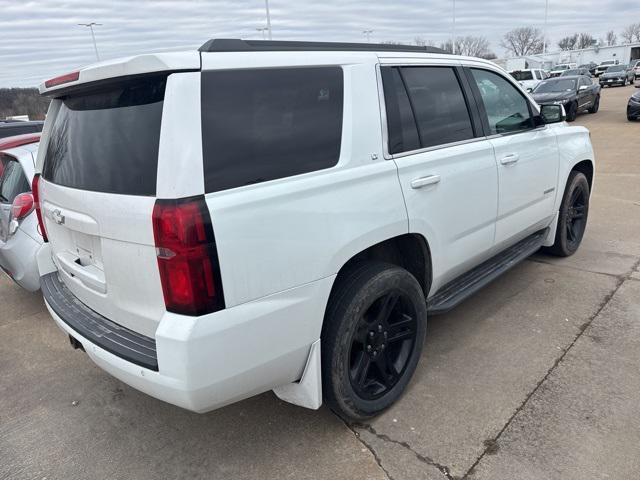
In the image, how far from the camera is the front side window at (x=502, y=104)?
11.7 feet

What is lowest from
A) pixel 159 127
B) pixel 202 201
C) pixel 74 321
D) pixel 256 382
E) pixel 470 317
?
pixel 470 317

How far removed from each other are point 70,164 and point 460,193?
2226 mm

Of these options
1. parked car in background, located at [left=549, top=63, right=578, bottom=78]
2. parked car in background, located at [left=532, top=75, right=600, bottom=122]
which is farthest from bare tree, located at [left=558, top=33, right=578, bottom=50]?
parked car in background, located at [left=532, top=75, right=600, bottom=122]

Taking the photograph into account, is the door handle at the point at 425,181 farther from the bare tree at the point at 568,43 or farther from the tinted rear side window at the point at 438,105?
the bare tree at the point at 568,43

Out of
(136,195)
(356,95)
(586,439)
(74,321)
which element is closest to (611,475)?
(586,439)

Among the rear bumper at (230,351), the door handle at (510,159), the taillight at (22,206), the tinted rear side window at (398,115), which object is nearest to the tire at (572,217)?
the door handle at (510,159)

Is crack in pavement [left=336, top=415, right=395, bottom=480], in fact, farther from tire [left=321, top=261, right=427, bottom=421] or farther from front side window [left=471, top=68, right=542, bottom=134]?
front side window [left=471, top=68, right=542, bottom=134]

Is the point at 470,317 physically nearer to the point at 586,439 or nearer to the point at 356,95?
the point at 586,439

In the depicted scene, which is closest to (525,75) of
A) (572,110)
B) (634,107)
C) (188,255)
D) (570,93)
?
(570,93)

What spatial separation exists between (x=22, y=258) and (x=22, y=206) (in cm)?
45

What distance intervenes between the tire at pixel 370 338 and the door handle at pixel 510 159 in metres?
1.30

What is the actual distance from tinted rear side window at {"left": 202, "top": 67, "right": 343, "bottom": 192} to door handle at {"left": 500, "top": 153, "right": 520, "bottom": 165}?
1605 mm

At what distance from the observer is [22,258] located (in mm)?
4008

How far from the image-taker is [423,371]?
3.18 meters
